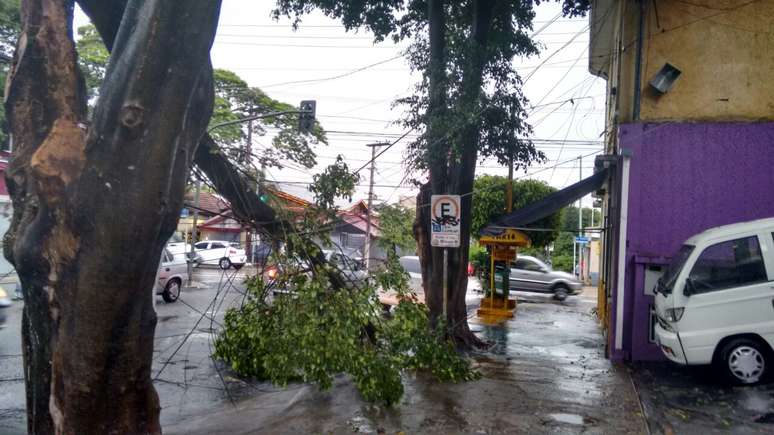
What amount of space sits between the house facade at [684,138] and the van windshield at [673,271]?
3.32ft

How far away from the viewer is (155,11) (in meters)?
4.97

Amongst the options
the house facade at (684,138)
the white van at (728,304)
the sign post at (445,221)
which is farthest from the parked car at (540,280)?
the white van at (728,304)

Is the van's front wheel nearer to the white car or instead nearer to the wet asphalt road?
the wet asphalt road

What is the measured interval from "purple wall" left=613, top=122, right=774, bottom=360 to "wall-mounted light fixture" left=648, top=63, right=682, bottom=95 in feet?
1.77

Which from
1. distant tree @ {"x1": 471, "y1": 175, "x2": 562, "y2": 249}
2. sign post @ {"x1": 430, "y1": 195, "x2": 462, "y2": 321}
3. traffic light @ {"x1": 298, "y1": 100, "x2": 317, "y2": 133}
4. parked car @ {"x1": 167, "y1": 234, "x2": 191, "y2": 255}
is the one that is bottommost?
parked car @ {"x1": 167, "y1": 234, "x2": 191, "y2": 255}

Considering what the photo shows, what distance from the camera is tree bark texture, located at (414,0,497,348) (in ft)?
41.2

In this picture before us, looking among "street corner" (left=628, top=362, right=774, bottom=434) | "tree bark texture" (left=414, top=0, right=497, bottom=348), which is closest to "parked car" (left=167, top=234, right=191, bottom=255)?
"tree bark texture" (left=414, top=0, right=497, bottom=348)

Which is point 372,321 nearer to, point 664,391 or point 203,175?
point 203,175

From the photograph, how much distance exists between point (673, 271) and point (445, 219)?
347 cm

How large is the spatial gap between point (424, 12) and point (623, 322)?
22.7 ft

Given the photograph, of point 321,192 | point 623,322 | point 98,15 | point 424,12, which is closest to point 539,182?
point 424,12

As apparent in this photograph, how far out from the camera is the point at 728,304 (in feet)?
28.2

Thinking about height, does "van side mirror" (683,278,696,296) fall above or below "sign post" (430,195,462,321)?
below

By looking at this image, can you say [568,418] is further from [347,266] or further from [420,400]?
[347,266]
